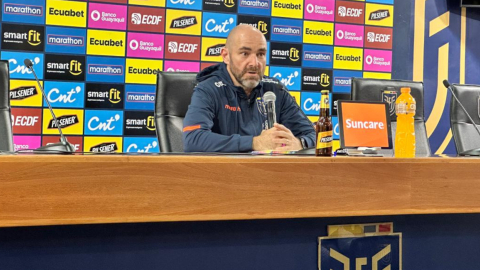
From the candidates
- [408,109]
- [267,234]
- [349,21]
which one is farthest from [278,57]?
[267,234]

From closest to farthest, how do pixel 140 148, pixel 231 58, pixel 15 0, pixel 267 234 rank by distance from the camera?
pixel 267 234 < pixel 231 58 < pixel 15 0 < pixel 140 148

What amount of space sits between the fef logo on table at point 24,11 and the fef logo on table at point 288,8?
167 centimetres

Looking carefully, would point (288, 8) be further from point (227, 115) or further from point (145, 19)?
point (227, 115)

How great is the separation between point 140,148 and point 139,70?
55cm

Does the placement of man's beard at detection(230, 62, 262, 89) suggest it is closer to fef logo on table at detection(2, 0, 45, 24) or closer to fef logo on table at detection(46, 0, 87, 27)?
fef logo on table at detection(46, 0, 87, 27)

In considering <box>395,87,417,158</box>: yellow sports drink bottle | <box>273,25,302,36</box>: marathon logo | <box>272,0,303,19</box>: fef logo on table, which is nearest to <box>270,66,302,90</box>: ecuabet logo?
<box>273,25,302,36</box>: marathon logo

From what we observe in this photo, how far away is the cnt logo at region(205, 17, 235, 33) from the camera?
3.80 meters

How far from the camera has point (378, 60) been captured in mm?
4180

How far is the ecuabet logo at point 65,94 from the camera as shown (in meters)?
3.48

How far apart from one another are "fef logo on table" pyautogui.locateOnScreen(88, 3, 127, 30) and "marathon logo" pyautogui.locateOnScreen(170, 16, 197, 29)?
35 cm

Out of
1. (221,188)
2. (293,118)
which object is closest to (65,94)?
(293,118)

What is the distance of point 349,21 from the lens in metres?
4.11

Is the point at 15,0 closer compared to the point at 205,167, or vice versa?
the point at 205,167

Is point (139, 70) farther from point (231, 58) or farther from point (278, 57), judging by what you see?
point (231, 58)
